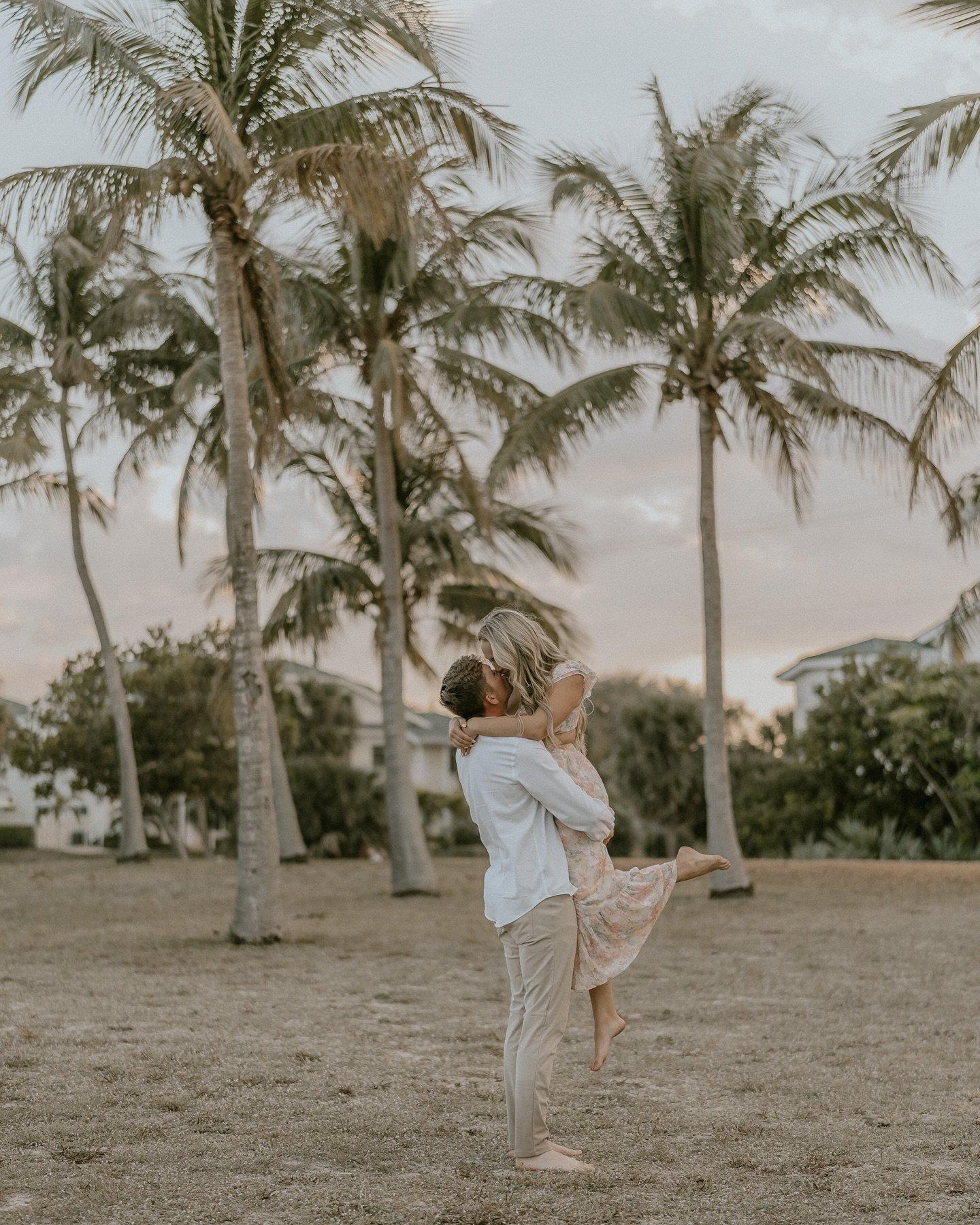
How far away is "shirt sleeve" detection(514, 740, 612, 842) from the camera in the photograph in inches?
186

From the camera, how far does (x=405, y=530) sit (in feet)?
66.3

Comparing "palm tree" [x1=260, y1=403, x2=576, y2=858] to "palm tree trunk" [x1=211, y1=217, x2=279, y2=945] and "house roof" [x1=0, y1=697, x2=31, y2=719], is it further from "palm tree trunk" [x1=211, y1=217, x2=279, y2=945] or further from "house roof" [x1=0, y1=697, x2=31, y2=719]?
"house roof" [x1=0, y1=697, x2=31, y2=719]

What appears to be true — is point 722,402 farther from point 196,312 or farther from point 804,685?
point 804,685

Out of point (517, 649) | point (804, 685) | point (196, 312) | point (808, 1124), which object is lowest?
point (808, 1124)

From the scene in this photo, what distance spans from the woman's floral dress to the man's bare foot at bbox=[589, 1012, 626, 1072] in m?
0.20

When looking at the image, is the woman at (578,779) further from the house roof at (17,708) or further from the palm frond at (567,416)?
the house roof at (17,708)

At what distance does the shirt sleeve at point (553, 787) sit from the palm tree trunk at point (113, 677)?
2302cm

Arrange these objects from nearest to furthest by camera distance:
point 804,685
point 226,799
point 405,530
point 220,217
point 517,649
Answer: point 517,649, point 220,217, point 405,530, point 226,799, point 804,685

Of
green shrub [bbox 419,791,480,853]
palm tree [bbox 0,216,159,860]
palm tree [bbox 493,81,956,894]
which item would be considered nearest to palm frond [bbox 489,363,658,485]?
palm tree [bbox 493,81,956,894]

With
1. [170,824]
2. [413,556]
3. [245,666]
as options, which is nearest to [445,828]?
[170,824]

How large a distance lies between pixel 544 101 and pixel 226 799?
22066mm

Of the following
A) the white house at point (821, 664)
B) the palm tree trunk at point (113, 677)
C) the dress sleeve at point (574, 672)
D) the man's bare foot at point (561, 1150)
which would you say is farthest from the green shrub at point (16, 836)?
the dress sleeve at point (574, 672)

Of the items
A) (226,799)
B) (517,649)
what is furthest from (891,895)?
(226,799)

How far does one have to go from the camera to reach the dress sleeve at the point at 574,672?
4.87 metres
